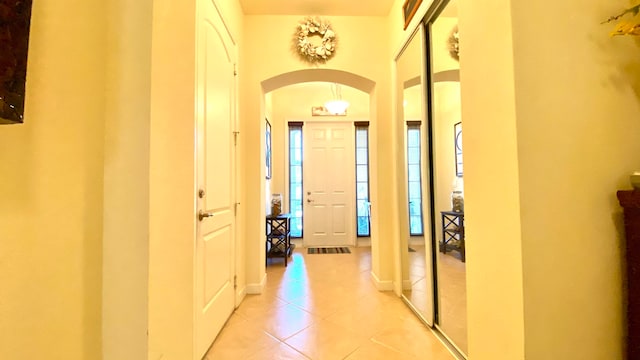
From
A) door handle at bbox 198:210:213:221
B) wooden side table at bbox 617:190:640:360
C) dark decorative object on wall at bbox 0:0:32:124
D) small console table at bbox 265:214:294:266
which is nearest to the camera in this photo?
dark decorative object on wall at bbox 0:0:32:124

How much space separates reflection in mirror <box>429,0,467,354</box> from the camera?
1890 millimetres

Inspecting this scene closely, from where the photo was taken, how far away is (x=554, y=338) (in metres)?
1.06

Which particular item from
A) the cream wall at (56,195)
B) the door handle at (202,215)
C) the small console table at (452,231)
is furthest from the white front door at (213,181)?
the small console table at (452,231)

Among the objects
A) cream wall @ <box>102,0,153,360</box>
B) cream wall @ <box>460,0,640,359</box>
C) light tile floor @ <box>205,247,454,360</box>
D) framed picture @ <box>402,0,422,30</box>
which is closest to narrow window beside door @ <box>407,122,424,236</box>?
light tile floor @ <box>205,247,454,360</box>

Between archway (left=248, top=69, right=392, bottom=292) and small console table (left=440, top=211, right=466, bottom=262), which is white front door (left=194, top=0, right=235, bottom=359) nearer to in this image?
archway (left=248, top=69, right=392, bottom=292)

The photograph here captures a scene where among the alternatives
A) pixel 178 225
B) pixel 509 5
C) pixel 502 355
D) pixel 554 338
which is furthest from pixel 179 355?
pixel 509 5

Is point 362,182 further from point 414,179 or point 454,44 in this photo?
point 454,44

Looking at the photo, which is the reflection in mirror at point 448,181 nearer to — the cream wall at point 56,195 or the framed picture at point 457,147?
the framed picture at point 457,147

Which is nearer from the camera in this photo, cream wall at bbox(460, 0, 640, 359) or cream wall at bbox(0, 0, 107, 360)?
cream wall at bbox(0, 0, 107, 360)

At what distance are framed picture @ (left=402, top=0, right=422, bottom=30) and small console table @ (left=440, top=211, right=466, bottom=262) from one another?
174cm

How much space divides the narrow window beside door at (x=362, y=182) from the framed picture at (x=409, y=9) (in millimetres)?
2865

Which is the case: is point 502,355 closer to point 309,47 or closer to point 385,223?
point 385,223

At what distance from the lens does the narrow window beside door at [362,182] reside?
5305 millimetres

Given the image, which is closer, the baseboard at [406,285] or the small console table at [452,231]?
the small console table at [452,231]
